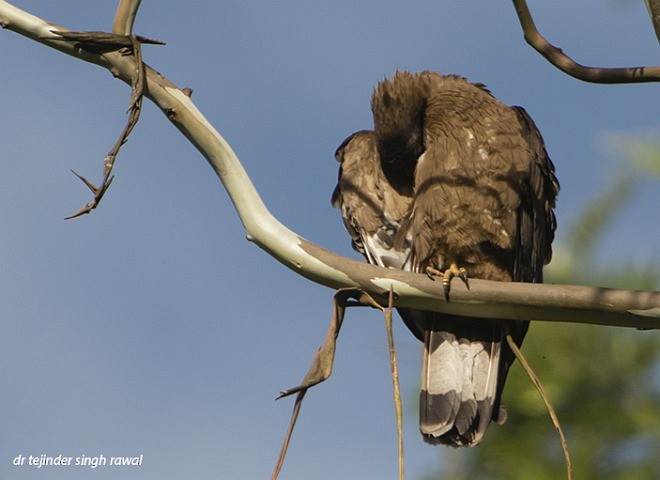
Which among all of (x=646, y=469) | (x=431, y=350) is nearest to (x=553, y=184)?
(x=431, y=350)

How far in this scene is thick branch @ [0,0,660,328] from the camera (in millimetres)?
3039

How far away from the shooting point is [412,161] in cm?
486

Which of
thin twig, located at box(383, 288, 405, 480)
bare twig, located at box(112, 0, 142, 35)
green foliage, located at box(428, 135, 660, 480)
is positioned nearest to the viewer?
thin twig, located at box(383, 288, 405, 480)

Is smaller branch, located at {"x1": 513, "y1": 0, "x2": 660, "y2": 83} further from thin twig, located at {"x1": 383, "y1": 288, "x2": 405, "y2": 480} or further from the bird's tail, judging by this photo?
the bird's tail

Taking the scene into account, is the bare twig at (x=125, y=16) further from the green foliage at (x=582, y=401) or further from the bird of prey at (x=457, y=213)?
the green foliage at (x=582, y=401)

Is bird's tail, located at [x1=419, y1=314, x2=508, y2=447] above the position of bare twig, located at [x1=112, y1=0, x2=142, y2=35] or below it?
below

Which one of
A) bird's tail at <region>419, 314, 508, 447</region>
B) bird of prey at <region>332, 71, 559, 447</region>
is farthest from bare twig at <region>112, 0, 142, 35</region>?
bird's tail at <region>419, 314, 508, 447</region>

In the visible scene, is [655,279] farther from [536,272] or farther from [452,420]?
[452,420]

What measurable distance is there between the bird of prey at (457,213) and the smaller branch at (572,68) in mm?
1113

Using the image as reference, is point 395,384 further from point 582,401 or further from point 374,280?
point 582,401

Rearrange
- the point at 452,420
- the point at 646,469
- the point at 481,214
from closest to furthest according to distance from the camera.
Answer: the point at 452,420 < the point at 481,214 < the point at 646,469

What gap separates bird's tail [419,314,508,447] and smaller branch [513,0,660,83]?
1481mm

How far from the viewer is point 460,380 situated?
4434mm

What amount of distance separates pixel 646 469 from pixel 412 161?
343cm
